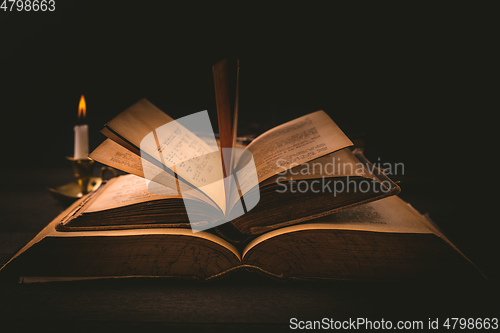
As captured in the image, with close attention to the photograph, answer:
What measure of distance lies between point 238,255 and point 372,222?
23 centimetres

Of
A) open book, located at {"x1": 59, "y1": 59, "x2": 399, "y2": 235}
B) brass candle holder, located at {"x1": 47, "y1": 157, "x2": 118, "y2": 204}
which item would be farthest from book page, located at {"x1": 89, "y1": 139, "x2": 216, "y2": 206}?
brass candle holder, located at {"x1": 47, "y1": 157, "x2": 118, "y2": 204}

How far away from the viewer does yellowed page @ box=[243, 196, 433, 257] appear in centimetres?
54

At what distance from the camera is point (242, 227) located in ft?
1.85

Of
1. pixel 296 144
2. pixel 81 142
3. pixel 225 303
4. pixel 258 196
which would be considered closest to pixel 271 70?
pixel 81 142

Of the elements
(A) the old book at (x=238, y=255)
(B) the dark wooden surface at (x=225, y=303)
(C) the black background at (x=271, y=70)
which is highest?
(C) the black background at (x=271, y=70)

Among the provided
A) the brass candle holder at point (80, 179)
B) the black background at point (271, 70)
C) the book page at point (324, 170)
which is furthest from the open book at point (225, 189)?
the black background at point (271, 70)

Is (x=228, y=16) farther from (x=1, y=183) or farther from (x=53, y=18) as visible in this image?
(x=1, y=183)

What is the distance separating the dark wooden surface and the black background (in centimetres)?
101

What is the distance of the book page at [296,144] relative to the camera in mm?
559

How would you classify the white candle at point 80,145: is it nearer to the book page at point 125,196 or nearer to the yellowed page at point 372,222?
the book page at point 125,196

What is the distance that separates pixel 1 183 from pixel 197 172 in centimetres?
105

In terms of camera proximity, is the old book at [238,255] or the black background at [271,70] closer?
the old book at [238,255]

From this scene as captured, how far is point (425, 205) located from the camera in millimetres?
1013

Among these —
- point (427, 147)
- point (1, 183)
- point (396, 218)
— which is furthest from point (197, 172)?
point (427, 147)
